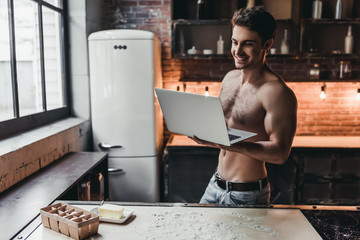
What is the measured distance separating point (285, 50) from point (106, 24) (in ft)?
6.68

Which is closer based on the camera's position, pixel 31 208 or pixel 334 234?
pixel 334 234

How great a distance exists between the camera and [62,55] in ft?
11.4

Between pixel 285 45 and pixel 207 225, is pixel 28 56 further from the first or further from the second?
pixel 285 45

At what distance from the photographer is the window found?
247 cm

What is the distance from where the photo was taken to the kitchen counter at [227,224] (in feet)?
4.37

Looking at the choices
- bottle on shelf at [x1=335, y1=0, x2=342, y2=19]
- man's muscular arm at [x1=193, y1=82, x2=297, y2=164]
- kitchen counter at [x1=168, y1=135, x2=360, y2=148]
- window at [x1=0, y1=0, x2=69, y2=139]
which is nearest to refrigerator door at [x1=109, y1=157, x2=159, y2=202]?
kitchen counter at [x1=168, y1=135, x2=360, y2=148]

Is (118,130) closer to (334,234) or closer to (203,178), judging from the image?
(203,178)

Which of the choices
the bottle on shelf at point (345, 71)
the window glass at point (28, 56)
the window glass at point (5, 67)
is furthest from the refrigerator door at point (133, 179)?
the bottle on shelf at point (345, 71)

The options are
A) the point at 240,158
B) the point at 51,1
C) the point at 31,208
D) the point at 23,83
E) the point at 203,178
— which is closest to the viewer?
the point at 31,208

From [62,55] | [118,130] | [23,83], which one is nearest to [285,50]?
[118,130]

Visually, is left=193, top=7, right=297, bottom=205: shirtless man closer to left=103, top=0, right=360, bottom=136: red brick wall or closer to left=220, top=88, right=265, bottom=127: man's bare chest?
left=220, top=88, right=265, bottom=127: man's bare chest

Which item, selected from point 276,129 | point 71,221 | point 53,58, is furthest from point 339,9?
point 71,221

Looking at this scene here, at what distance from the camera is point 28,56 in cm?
283

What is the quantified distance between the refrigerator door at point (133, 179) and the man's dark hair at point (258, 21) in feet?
6.67
